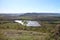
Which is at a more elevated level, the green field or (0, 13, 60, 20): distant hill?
(0, 13, 60, 20): distant hill

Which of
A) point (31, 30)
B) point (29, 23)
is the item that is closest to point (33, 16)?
point (29, 23)

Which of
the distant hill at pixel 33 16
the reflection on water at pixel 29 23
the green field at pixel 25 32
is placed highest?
the distant hill at pixel 33 16

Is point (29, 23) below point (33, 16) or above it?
below

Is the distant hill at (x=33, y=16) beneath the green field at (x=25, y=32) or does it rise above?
above

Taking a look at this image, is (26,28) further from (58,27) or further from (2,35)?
(58,27)

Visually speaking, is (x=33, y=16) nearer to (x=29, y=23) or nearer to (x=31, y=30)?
(x=29, y=23)

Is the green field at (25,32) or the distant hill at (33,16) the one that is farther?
the distant hill at (33,16)

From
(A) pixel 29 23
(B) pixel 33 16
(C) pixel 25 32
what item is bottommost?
(C) pixel 25 32

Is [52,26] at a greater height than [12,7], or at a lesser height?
lesser

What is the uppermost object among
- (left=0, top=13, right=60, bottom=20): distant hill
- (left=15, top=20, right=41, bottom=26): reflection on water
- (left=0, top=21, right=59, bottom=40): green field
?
(left=0, top=13, right=60, bottom=20): distant hill

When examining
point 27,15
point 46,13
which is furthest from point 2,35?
point 46,13

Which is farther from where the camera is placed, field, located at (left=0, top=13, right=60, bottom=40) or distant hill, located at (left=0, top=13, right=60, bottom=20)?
distant hill, located at (left=0, top=13, right=60, bottom=20)
